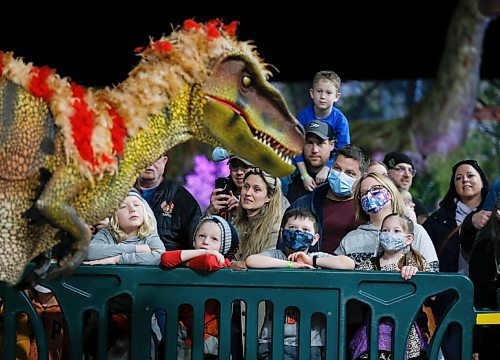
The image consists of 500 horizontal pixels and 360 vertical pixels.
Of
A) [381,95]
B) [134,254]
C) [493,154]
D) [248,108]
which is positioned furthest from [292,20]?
[248,108]

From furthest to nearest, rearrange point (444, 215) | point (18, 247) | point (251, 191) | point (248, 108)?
point (444, 215), point (251, 191), point (248, 108), point (18, 247)

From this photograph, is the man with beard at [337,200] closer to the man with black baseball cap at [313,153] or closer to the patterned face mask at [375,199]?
the patterned face mask at [375,199]

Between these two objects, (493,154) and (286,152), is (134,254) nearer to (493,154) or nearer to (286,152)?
(286,152)

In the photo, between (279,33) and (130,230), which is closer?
(130,230)

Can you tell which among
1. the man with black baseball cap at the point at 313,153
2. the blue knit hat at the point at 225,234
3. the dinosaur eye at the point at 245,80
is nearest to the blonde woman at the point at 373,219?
the blue knit hat at the point at 225,234

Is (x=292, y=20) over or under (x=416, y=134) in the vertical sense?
over

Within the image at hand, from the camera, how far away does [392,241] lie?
5082 millimetres

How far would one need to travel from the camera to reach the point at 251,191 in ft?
18.7

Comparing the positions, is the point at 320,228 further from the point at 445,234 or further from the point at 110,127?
the point at 110,127

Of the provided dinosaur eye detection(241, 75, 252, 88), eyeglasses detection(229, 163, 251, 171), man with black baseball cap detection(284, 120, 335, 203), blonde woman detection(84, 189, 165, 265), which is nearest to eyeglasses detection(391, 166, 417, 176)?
man with black baseball cap detection(284, 120, 335, 203)

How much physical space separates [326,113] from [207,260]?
2089 mm

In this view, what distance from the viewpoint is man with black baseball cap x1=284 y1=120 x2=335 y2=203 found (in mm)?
6195

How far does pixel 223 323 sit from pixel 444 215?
2089mm

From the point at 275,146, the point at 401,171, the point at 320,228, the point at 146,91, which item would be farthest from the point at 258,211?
the point at 146,91
